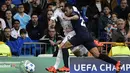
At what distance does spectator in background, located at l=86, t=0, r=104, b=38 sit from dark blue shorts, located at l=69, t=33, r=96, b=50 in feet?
11.3

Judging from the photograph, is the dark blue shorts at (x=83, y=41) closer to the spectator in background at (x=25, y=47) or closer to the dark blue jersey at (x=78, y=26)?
the dark blue jersey at (x=78, y=26)

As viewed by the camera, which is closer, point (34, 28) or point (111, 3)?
point (34, 28)

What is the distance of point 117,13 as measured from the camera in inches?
684

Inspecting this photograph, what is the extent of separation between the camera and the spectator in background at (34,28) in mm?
Answer: 16156

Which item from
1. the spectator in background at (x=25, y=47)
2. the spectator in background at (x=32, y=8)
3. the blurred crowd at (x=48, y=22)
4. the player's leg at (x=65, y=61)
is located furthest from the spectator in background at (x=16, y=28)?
the player's leg at (x=65, y=61)

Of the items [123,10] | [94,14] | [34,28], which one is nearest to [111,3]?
[123,10]

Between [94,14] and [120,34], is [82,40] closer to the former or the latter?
[120,34]

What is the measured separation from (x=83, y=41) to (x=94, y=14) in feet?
13.4

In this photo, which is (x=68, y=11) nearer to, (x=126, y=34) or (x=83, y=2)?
(x=126, y=34)

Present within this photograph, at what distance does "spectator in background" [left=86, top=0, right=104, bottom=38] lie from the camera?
1688 centimetres

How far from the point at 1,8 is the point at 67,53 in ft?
14.7

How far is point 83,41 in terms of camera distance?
13312mm

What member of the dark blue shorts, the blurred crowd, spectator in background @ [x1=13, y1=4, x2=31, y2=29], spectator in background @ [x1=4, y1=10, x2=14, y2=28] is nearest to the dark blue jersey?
the dark blue shorts

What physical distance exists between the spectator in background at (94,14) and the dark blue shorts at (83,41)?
3437 millimetres
